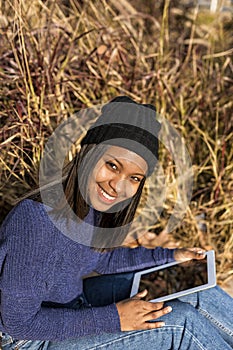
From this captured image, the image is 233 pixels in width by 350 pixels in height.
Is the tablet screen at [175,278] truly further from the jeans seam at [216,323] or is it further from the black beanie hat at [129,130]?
the black beanie hat at [129,130]

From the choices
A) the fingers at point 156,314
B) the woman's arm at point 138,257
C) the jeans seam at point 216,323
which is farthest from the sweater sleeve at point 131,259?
the fingers at point 156,314

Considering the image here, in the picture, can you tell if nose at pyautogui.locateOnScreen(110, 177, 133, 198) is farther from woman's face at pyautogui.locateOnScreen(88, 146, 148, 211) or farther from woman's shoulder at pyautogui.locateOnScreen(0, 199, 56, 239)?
woman's shoulder at pyautogui.locateOnScreen(0, 199, 56, 239)

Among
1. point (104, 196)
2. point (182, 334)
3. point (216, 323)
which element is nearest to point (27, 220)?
point (104, 196)

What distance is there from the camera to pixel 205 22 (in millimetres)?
3285

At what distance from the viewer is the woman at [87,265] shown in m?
1.28

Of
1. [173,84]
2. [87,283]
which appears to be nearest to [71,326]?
[87,283]

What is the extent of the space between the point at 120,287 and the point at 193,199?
69cm

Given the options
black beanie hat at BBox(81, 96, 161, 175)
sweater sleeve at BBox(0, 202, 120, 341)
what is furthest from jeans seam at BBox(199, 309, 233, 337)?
black beanie hat at BBox(81, 96, 161, 175)

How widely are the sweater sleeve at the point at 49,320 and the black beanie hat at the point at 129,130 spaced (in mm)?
423

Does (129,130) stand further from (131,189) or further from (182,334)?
(182,334)

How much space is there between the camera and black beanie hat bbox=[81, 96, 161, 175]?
141cm

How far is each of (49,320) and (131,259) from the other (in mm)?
483

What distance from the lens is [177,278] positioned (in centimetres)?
197

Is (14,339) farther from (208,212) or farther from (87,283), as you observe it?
(208,212)
